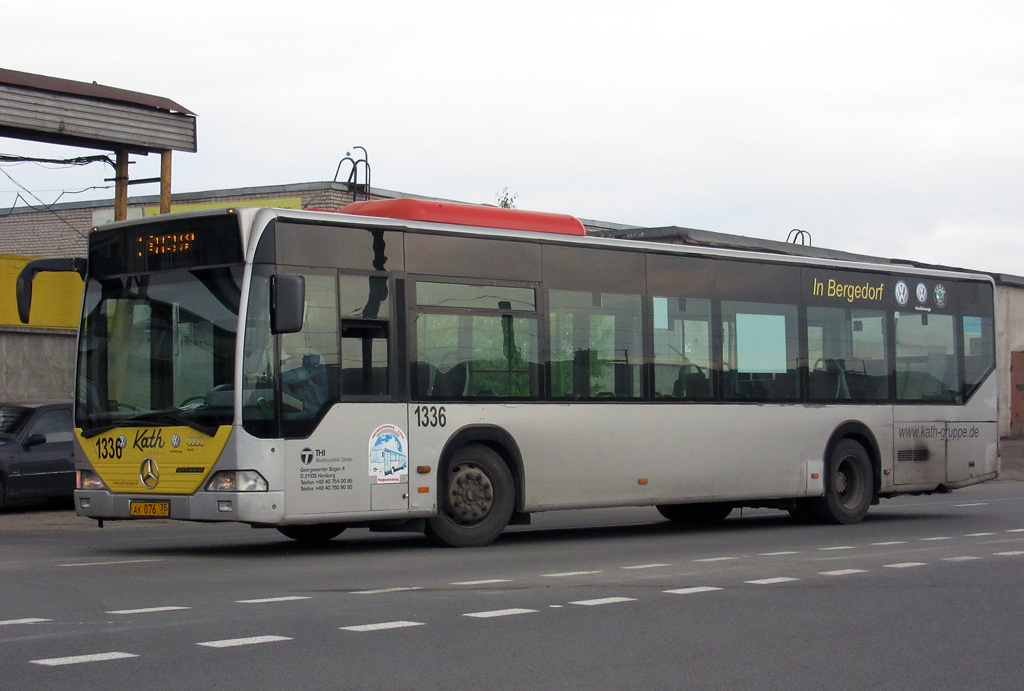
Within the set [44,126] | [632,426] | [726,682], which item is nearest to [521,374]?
[632,426]

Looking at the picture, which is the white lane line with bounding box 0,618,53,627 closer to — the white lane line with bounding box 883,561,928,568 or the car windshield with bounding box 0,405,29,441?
the white lane line with bounding box 883,561,928,568

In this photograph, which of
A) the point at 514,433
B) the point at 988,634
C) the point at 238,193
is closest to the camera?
the point at 988,634

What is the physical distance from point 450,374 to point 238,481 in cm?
254

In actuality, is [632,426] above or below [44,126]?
below

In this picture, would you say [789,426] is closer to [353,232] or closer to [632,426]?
[632,426]

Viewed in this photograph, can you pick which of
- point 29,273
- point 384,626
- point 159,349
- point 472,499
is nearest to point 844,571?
point 472,499

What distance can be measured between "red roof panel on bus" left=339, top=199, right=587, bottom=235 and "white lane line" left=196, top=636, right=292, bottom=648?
652 cm

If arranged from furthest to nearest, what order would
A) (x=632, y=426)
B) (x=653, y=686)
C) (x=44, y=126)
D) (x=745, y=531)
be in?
(x=44, y=126)
(x=745, y=531)
(x=632, y=426)
(x=653, y=686)

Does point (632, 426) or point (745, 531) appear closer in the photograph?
point (632, 426)

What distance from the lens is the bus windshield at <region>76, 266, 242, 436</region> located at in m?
12.9

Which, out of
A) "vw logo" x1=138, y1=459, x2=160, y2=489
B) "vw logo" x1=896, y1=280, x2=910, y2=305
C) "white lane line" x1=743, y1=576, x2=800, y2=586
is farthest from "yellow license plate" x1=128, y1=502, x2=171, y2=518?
"vw logo" x1=896, y1=280, x2=910, y2=305

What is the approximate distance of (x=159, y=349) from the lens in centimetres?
1328

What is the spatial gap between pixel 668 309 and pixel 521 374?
246 centimetres

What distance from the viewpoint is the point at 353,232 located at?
13641 millimetres
